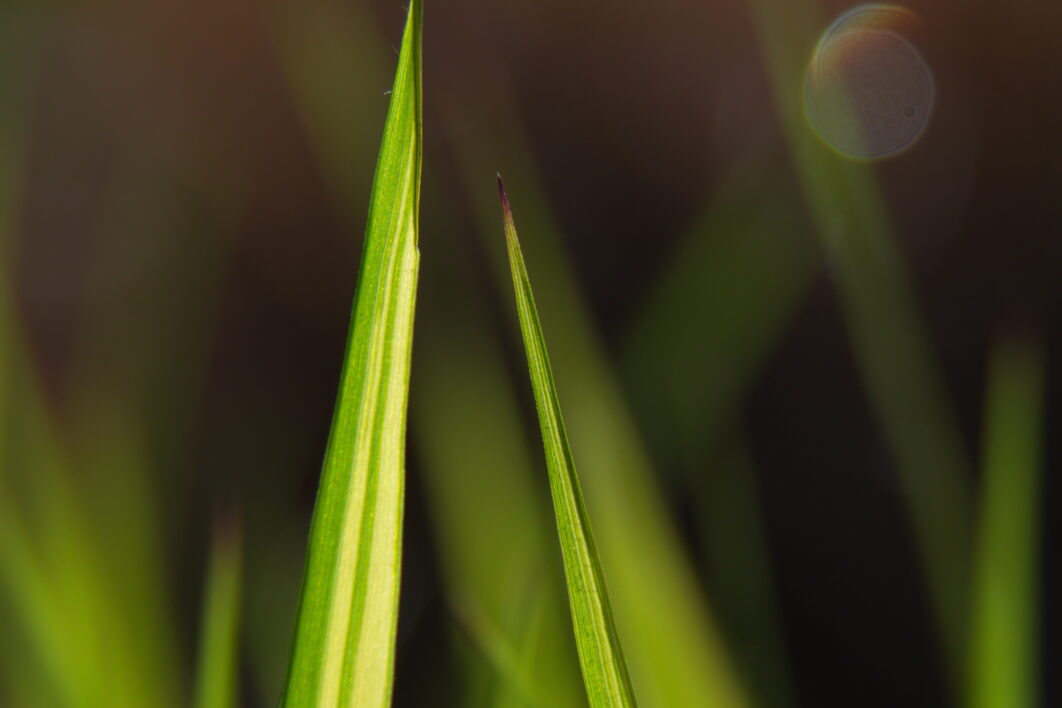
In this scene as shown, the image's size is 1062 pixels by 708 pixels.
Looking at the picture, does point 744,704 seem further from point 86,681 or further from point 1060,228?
point 1060,228

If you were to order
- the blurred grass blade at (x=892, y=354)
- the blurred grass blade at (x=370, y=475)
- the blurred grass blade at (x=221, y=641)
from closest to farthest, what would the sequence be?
1. the blurred grass blade at (x=370, y=475)
2. the blurred grass blade at (x=221, y=641)
3. the blurred grass blade at (x=892, y=354)

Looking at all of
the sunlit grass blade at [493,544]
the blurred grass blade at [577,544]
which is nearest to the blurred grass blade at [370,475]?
the blurred grass blade at [577,544]

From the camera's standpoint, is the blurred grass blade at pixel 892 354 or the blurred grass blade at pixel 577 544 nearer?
the blurred grass blade at pixel 577 544

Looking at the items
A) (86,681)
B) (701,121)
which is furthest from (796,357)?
(86,681)

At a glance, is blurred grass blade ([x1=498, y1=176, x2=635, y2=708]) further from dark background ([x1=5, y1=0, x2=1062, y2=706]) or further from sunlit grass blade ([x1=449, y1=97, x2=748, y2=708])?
dark background ([x1=5, y1=0, x2=1062, y2=706])

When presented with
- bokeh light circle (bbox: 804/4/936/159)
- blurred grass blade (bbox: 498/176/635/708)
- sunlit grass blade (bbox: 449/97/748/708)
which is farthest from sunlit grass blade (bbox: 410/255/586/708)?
bokeh light circle (bbox: 804/4/936/159)

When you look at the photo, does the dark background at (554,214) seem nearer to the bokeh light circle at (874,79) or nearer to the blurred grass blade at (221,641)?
the bokeh light circle at (874,79)

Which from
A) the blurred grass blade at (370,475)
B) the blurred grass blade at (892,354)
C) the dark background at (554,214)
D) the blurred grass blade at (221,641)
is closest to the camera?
the blurred grass blade at (370,475)
